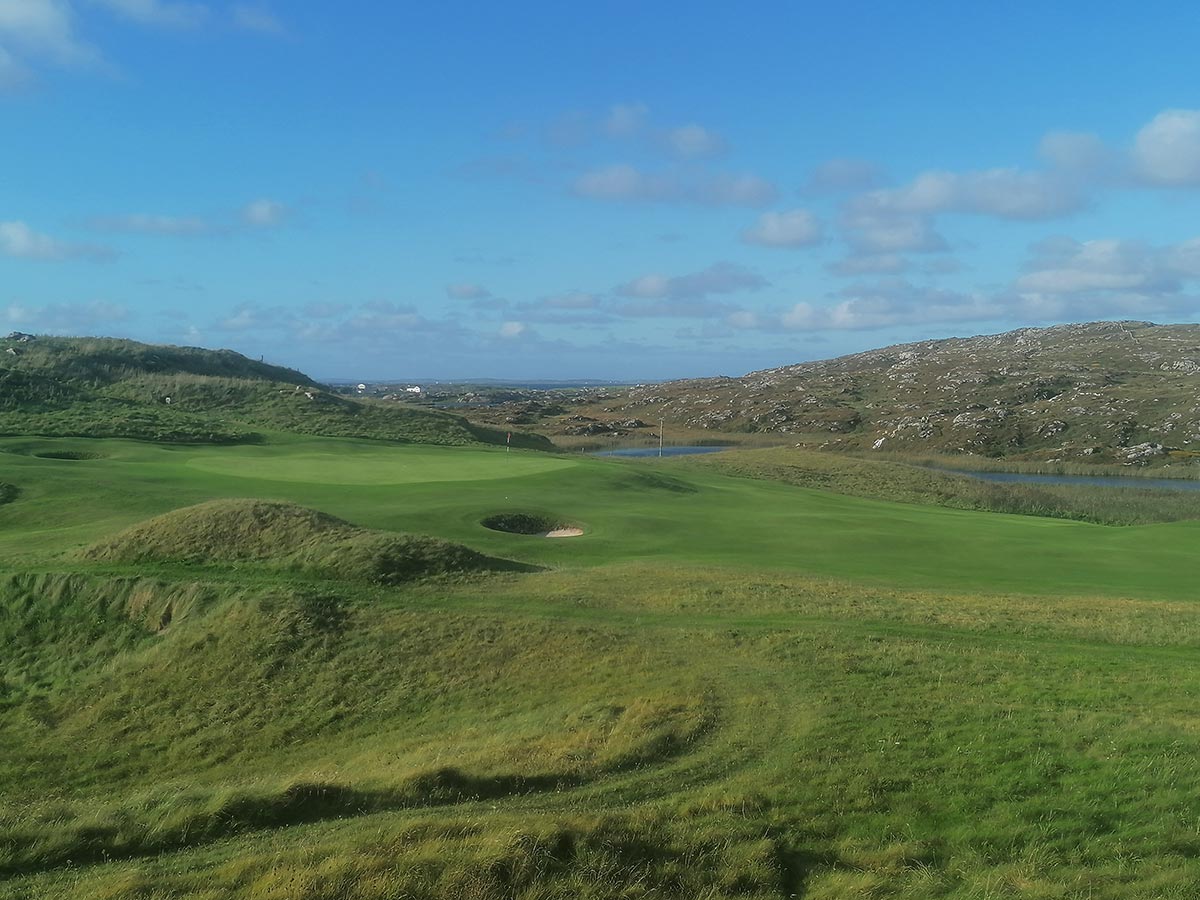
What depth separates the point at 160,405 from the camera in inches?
3167

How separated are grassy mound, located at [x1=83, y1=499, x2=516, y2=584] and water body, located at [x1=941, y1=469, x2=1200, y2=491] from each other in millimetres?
63846

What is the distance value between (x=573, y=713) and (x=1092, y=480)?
83.7 metres

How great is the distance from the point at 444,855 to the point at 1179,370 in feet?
594

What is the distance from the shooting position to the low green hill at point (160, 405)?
6288 cm

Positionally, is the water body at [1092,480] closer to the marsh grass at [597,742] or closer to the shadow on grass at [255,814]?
the marsh grass at [597,742]

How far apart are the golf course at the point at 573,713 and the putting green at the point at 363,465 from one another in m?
10.2

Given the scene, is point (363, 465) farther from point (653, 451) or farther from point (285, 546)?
point (653, 451)

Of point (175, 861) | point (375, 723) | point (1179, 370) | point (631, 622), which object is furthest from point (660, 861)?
point (1179, 370)

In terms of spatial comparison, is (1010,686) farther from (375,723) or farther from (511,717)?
(375,723)

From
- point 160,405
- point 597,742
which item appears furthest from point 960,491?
point 160,405

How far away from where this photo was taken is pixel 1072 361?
599ft

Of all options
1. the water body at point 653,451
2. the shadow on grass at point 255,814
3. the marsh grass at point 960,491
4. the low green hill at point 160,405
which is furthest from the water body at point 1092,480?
the shadow on grass at point 255,814

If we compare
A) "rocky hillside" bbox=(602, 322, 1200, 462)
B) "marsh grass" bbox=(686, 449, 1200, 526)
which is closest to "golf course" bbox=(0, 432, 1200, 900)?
"marsh grass" bbox=(686, 449, 1200, 526)

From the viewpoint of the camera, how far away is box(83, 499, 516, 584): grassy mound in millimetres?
23797
